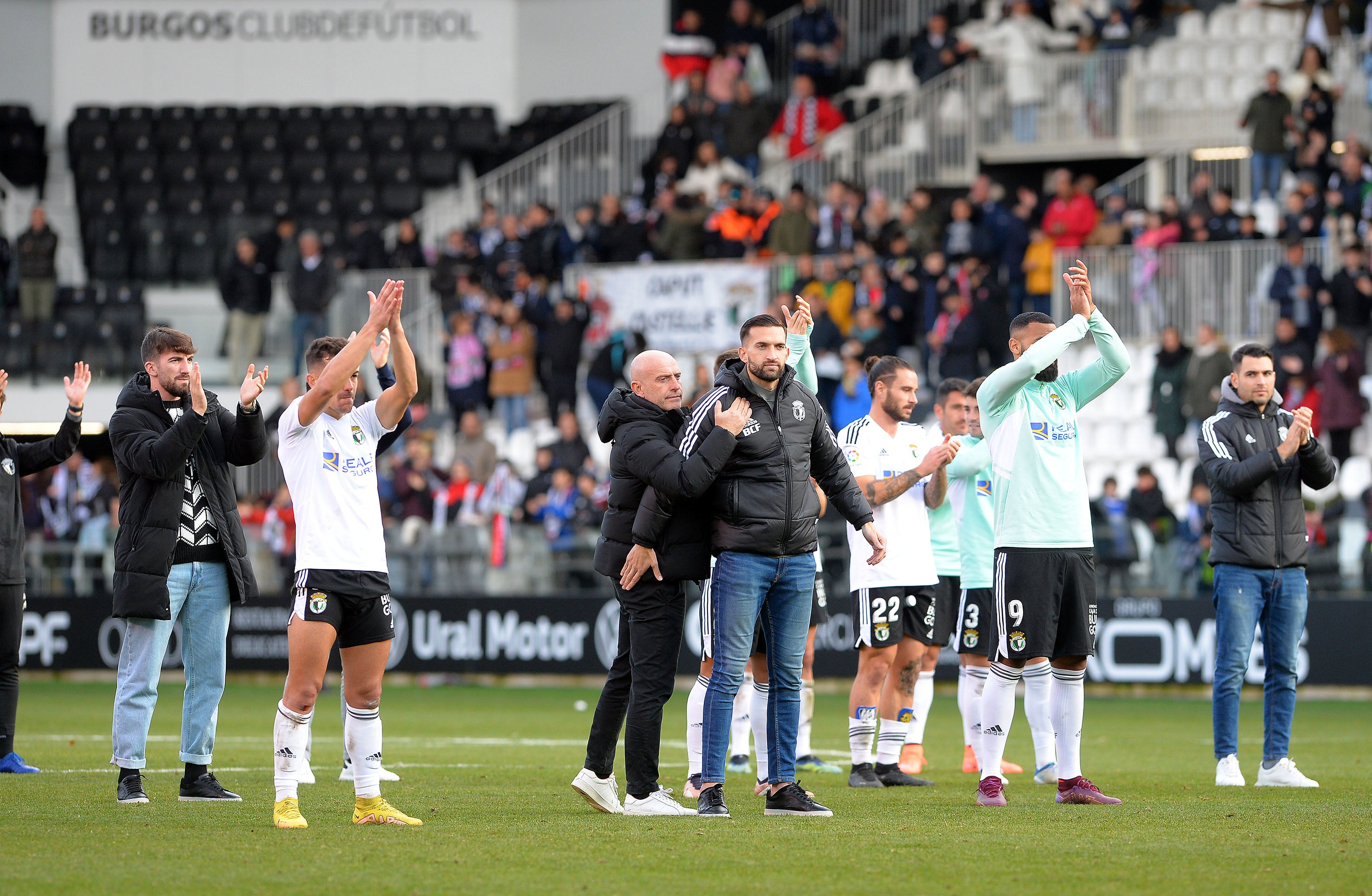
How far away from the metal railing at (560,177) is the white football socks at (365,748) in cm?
2212

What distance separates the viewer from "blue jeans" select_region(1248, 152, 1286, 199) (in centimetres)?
2433

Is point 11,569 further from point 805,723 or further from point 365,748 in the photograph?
point 805,723

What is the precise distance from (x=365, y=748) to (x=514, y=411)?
18131 millimetres

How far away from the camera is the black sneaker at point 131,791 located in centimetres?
941

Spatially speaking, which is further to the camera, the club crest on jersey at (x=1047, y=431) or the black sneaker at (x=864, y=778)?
the black sneaker at (x=864, y=778)

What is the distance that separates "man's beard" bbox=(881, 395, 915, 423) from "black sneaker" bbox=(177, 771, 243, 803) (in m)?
4.35

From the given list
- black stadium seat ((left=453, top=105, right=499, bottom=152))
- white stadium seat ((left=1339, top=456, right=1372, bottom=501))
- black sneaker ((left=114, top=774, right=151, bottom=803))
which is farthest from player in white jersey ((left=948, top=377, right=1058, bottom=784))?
black stadium seat ((left=453, top=105, right=499, bottom=152))

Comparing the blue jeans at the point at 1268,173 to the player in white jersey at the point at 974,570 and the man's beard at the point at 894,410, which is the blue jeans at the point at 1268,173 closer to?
the player in white jersey at the point at 974,570

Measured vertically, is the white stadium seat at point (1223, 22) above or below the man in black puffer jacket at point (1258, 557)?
above

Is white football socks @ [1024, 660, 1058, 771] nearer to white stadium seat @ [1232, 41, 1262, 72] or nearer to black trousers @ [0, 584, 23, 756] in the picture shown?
black trousers @ [0, 584, 23, 756]

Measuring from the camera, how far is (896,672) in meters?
10.9

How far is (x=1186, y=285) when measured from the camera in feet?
76.7

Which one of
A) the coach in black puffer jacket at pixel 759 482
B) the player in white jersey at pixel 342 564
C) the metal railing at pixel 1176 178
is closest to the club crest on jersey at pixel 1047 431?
the coach in black puffer jacket at pixel 759 482

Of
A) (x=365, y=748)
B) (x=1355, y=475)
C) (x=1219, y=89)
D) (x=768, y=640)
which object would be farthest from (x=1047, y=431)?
(x=1219, y=89)
